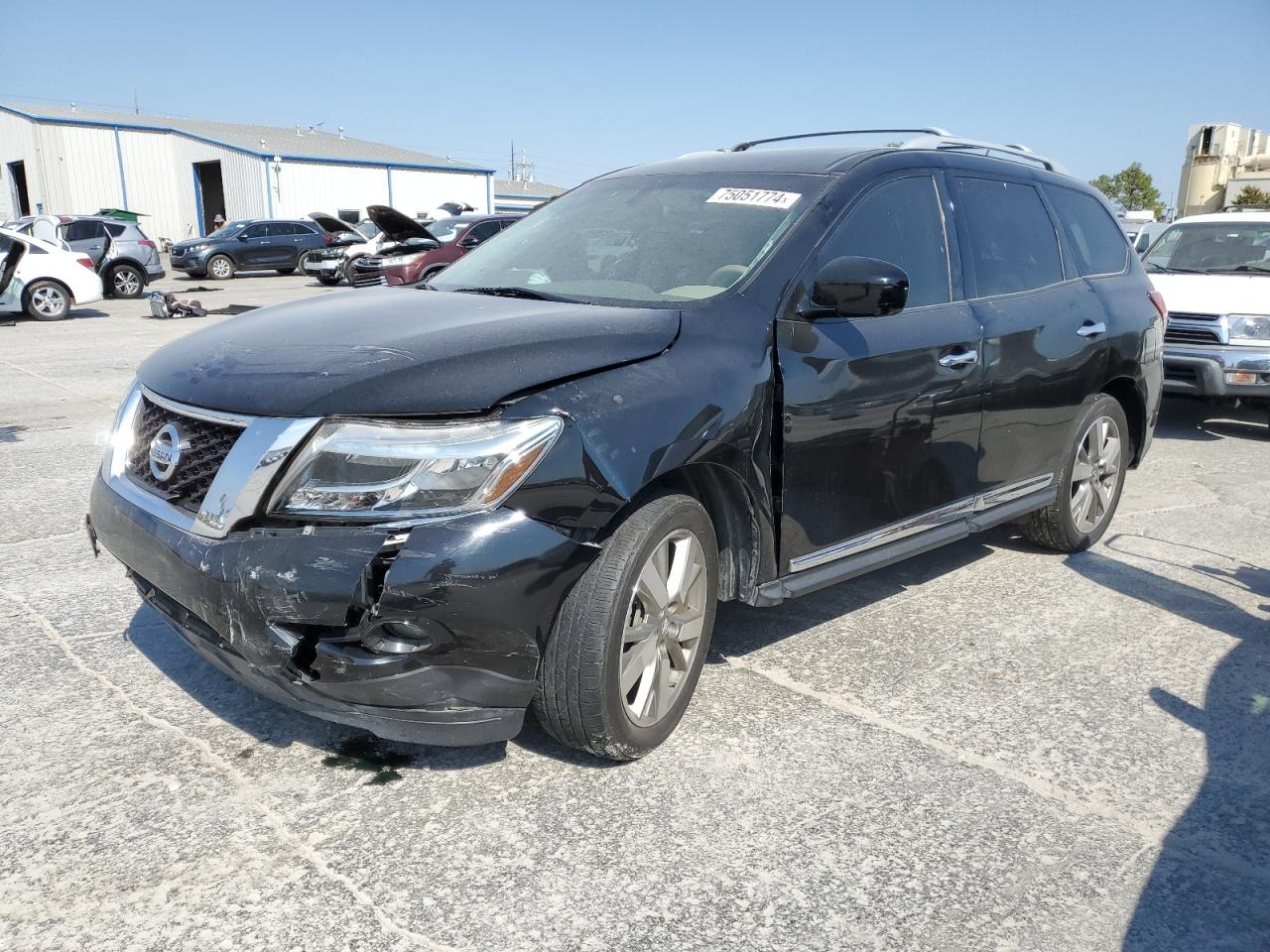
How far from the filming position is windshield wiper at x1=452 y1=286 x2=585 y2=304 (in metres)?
3.51

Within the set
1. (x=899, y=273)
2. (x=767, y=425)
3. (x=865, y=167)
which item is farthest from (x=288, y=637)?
(x=865, y=167)

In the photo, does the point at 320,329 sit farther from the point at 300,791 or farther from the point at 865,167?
the point at 865,167

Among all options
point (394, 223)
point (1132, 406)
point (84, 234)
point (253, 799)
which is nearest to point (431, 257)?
point (84, 234)

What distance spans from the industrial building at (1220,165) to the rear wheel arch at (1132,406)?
1578 centimetres

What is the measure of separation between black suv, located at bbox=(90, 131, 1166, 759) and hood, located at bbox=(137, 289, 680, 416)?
0.04ft

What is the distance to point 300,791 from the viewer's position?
9.21 ft

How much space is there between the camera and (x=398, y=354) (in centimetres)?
272

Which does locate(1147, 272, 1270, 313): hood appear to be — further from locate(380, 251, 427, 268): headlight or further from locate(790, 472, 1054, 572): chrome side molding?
locate(380, 251, 427, 268): headlight

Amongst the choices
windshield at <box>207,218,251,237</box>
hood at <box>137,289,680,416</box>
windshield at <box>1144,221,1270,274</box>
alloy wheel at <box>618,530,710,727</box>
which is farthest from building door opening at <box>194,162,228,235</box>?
alloy wheel at <box>618,530,710,727</box>

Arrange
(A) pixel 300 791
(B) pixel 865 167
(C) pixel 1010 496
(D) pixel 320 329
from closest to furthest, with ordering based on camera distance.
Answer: (A) pixel 300 791 → (D) pixel 320 329 → (B) pixel 865 167 → (C) pixel 1010 496

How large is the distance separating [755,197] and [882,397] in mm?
837

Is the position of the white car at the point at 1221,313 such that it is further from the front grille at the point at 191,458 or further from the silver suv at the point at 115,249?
the silver suv at the point at 115,249

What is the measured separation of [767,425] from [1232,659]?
214cm

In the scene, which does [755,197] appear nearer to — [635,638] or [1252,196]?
[635,638]
